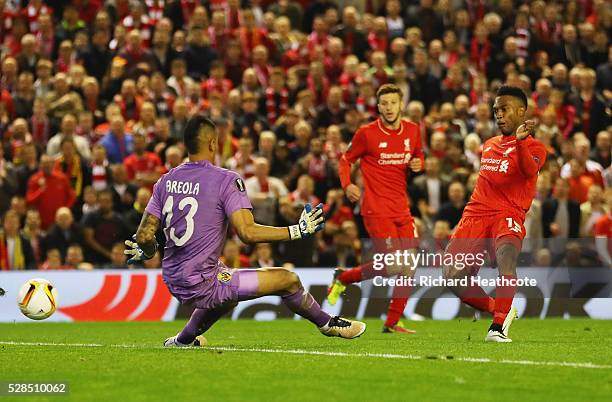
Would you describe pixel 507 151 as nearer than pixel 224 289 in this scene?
No

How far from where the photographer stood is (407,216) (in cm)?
1500

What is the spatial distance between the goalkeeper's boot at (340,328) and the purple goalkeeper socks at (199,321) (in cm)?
96

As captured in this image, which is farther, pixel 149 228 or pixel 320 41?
pixel 320 41

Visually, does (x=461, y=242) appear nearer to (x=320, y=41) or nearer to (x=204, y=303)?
(x=204, y=303)

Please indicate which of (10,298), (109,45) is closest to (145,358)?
(10,298)

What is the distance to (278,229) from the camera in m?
10.7

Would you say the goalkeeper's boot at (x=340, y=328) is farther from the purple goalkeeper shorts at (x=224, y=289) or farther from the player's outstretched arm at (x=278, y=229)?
the player's outstretched arm at (x=278, y=229)

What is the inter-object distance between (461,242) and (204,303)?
3477mm

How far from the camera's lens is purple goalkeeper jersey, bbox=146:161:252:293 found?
10977 millimetres

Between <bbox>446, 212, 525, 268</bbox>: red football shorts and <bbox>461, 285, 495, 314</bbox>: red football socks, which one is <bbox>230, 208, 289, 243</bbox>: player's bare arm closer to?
<bbox>446, 212, 525, 268</bbox>: red football shorts

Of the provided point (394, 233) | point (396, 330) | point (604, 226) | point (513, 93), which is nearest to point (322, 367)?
point (513, 93)

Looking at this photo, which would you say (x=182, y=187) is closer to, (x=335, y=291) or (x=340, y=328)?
(x=340, y=328)

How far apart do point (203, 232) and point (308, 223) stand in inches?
42.7

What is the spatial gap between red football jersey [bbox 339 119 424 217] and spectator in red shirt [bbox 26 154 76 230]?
707 centimetres
